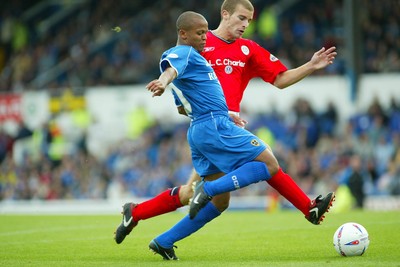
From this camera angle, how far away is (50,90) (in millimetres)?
26438

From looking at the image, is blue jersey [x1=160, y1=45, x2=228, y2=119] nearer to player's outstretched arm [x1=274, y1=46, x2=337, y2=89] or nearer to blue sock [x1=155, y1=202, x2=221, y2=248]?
blue sock [x1=155, y1=202, x2=221, y2=248]

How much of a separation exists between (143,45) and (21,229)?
48.0 ft

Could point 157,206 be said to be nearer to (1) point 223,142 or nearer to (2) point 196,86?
(1) point 223,142

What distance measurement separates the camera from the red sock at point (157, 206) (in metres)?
8.70

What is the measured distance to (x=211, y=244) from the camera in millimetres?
10094

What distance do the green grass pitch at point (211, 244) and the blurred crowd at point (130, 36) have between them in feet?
29.7

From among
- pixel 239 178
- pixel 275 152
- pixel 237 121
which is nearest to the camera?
pixel 239 178

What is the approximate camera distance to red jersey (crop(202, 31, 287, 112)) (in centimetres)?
876

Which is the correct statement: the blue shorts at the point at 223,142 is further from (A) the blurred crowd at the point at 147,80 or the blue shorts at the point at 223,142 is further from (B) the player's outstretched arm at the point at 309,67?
(A) the blurred crowd at the point at 147,80

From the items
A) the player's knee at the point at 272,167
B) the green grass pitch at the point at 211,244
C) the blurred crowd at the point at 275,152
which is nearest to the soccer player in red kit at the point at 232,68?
the green grass pitch at the point at 211,244

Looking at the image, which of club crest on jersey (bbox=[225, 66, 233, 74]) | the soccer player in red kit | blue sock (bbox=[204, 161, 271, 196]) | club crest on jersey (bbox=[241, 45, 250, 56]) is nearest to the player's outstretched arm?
the soccer player in red kit

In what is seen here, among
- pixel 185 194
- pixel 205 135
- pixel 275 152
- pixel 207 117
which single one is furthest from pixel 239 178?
pixel 275 152

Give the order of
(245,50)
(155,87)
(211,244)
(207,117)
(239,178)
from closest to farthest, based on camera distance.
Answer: (155,87)
(239,178)
(207,117)
(245,50)
(211,244)

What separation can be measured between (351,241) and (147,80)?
18046 mm
